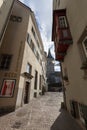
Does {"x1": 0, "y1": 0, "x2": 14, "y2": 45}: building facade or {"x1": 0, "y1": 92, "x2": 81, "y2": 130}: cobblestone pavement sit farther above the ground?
{"x1": 0, "y1": 0, "x2": 14, "y2": 45}: building facade

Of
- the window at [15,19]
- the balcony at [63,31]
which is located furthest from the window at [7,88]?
Result: the window at [15,19]

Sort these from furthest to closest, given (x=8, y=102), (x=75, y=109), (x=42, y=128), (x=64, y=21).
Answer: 1. (x=8, y=102)
2. (x=64, y=21)
3. (x=75, y=109)
4. (x=42, y=128)

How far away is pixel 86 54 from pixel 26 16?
11.2 metres

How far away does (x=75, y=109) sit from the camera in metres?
5.91

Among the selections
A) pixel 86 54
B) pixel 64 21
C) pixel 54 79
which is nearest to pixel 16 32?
pixel 64 21

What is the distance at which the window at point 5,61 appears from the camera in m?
9.41

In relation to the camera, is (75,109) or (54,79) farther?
(54,79)

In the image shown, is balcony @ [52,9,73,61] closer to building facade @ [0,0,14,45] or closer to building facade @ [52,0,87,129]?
building facade @ [52,0,87,129]

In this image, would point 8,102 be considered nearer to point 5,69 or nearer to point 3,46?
point 5,69

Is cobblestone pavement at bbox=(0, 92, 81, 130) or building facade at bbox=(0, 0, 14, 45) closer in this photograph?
cobblestone pavement at bbox=(0, 92, 81, 130)

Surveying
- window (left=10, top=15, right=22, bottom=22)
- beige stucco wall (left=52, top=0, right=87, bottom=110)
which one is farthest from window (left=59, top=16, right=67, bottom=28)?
window (left=10, top=15, right=22, bottom=22)

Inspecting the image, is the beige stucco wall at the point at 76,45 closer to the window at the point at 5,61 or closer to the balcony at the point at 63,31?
the balcony at the point at 63,31

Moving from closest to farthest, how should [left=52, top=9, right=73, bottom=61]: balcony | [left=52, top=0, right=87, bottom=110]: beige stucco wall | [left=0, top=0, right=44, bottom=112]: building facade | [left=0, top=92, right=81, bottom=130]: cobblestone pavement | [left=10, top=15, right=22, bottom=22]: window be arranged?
1. [left=52, top=0, right=87, bottom=110]: beige stucco wall
2. [left=0, top=92, right=81, bottom=130]: cobblestone pavement
3. [left=52, top=9, right=73, bottom=61]: balcony
4. [left=0, top=0, right=44, bottom=112]: building facade
5. [left=10, top=15, right=22, bottom=22]: window

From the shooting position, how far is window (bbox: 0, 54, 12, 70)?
941 centimetres
